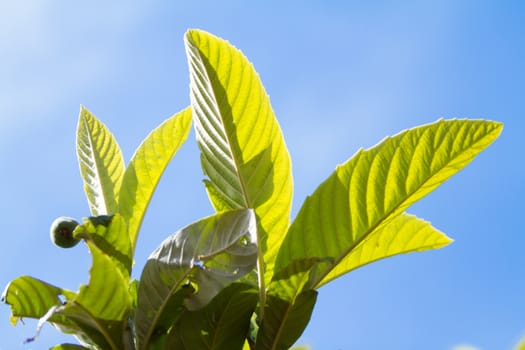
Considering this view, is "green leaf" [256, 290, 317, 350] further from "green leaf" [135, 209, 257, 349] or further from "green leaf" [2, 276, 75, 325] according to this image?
"green leaf" [2, 276, 75, 325]

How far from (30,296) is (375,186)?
664 millimetres

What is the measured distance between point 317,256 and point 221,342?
0.80 feet

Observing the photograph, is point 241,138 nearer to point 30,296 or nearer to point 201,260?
point 201,260

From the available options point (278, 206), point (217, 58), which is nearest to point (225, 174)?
point (278, 206)

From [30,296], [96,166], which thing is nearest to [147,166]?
[96,166]

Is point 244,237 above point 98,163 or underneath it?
underneath

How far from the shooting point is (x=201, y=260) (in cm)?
118

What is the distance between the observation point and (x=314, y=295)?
4.18ft

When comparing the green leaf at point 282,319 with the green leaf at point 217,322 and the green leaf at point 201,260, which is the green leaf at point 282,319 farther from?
the green leaf at point 201,260

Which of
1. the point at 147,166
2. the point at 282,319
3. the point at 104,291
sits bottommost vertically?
the point at 282,319

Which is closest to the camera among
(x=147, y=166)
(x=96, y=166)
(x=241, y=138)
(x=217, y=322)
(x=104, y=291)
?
(x=104, y=291)

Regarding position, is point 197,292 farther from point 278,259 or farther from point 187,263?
point 278,259

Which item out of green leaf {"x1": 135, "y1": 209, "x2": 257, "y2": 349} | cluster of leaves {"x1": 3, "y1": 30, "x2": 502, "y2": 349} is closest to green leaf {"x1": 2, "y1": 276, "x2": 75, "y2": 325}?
cluster of leaves {"x1": 3, "y1": 30, "x2": 502, "y2": 349}

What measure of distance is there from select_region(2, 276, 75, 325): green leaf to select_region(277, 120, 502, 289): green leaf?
42 centimetres
